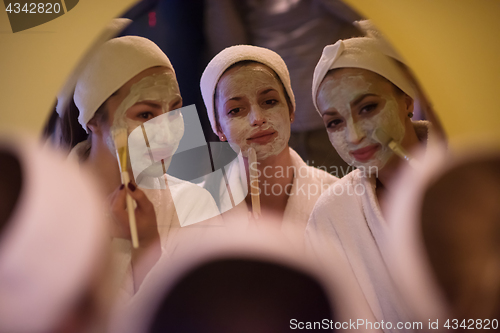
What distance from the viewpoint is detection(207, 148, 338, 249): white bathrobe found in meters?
0.81

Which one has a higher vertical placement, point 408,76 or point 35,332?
point 408,76

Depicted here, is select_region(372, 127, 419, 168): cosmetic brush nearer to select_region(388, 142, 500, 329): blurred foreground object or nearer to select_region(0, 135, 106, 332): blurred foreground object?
select_region(388, 142, 500, 329): blurred foreground object

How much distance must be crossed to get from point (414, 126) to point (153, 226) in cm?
63

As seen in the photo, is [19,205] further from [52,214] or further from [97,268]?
[97,268]

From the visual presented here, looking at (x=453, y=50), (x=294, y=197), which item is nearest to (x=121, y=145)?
(x=294, y=197)

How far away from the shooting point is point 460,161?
2.68ft

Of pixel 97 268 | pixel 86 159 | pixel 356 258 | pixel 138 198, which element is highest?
pixel 86 159

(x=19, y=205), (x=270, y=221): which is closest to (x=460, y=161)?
(x=270, y=221)

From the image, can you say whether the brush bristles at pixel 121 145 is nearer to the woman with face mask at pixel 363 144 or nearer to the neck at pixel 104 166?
the neck at pixel 104 166

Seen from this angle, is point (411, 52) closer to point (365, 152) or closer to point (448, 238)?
point (365, 152)

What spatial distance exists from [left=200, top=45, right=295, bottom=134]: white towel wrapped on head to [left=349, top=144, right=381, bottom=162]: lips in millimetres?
182

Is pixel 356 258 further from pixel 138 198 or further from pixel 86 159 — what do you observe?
pixel 86 159

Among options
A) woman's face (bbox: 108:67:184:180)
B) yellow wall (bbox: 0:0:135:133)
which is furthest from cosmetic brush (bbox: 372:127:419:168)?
yellow wall (bbox: 0:0:135:133)

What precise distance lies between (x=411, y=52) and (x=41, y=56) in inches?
36.5
